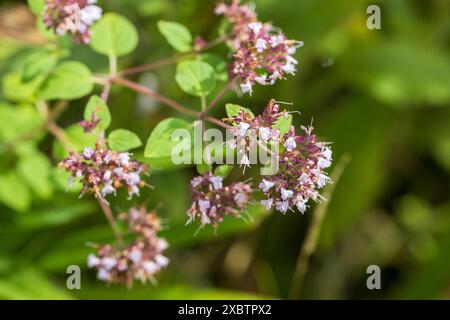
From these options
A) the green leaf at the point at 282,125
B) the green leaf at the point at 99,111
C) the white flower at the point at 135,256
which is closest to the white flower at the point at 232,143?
the green leaf at the point at 282,125

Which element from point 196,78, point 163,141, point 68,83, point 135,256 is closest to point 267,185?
point 163,141

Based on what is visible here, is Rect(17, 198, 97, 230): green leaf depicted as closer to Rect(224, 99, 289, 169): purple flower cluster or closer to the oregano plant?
the oregano plant

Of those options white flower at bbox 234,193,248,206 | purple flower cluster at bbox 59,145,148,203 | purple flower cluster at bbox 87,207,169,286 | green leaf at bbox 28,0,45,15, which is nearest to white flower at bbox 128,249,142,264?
purple flower cluster at bbox 87,207,169,286

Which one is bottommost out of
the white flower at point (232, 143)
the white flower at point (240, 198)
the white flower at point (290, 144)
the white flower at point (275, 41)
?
the white flower at point (240, 198)

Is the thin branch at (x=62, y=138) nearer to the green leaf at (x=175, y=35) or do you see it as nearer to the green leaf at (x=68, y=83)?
the green leaf at (x=68, y=83)
